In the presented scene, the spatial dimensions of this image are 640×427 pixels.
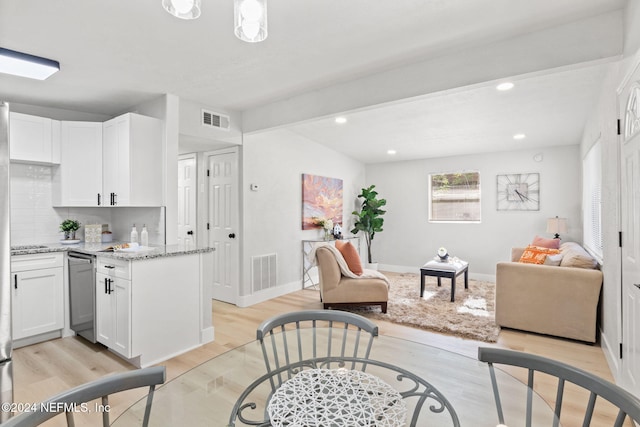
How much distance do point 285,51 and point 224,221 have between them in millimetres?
2661

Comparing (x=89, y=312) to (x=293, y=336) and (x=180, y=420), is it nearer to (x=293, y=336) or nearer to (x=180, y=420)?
(x=293, y=336)

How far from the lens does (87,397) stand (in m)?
1.00

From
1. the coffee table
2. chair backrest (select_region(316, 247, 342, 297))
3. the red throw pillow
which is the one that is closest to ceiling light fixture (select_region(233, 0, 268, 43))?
chair backrest (select_region(316, 247, 342, 297))

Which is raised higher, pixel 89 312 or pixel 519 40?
pixel 519 40

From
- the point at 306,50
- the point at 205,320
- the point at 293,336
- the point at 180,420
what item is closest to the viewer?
the point at 180,420

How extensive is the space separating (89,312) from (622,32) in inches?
183

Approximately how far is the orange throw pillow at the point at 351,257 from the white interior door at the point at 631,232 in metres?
2.54

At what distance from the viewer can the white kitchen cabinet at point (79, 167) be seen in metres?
3.56

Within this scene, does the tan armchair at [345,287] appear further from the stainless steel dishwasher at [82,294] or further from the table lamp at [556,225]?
the table lamp at [556,225]

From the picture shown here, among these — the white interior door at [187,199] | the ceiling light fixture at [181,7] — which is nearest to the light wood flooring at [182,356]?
the white interior door at [187,199]

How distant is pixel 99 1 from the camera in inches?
76.4

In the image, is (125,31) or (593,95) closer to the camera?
(125,31)

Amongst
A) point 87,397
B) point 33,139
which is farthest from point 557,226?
point 33,139

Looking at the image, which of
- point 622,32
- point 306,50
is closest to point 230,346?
point 306,50
